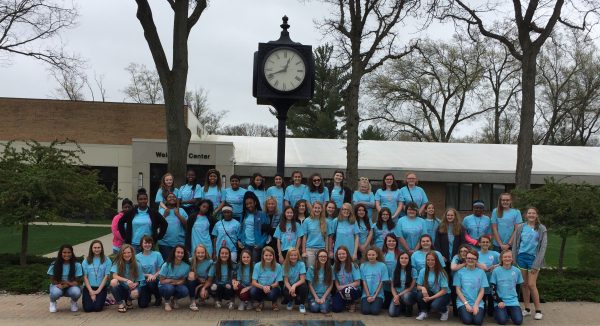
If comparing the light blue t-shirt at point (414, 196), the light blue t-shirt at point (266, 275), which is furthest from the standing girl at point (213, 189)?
the light blue t-shirt at point (414, 196)

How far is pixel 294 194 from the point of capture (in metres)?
8.80

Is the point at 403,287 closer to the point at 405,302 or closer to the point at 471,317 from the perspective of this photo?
the point at 405,302

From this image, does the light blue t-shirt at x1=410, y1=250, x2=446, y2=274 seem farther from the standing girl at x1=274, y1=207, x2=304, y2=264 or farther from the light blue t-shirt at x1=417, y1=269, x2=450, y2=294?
the standing girl at x1=274, y1=207, x2=304, y2=264

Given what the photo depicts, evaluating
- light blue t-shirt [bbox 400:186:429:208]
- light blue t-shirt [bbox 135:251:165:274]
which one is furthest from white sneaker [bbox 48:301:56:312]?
light blue t-shirt [bbox 400:186:429:208]

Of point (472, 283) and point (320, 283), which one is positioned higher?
point (472, 283)

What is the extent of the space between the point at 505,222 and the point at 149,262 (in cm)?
516

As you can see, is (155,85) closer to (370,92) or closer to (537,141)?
(370,92)

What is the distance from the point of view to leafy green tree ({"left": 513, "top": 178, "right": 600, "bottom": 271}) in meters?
9.89

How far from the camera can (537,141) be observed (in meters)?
49.3

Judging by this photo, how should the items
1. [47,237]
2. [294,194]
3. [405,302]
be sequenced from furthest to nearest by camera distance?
[47,237], [294,194], [405,302]

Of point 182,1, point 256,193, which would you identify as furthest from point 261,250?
point 182,1

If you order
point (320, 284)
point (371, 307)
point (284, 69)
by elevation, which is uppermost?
point (284, 69)

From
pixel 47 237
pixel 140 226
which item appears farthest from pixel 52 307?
pixel 47 237

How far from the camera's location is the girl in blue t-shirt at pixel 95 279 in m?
7.39
